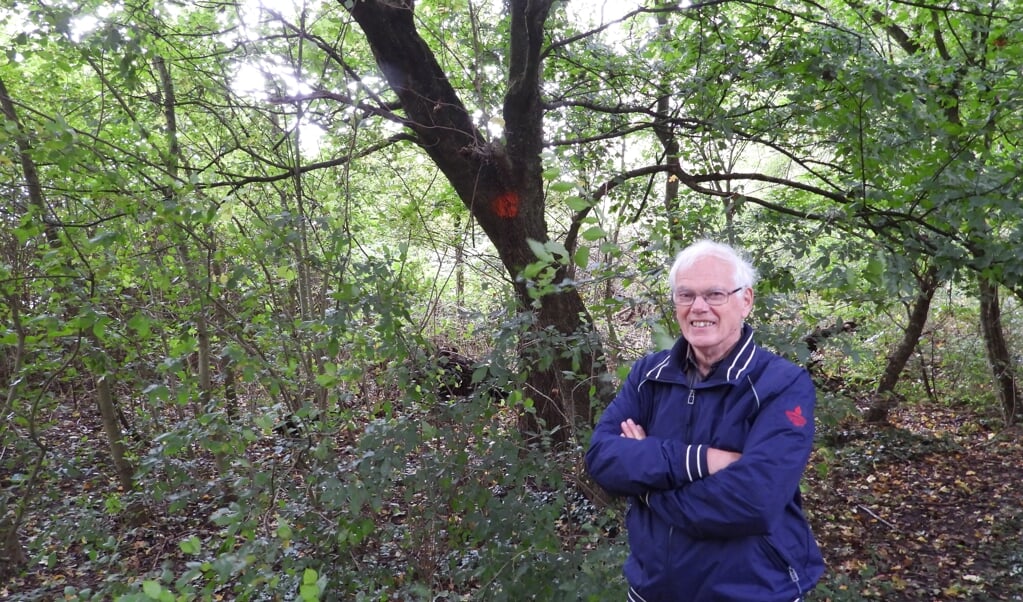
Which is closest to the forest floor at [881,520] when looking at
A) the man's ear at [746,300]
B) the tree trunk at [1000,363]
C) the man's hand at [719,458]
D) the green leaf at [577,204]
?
the tree trunk at [1000,363]

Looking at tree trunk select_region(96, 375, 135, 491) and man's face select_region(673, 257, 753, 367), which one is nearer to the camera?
man's face select_region(673, 257, 753, 367)

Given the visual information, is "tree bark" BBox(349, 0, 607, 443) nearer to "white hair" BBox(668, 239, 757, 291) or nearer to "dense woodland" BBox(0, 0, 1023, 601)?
"dense woodland" BBox(0, 0, 1023, 601)

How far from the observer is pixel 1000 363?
7805 mm

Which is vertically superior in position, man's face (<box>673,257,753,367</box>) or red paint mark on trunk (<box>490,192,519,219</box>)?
red paint mark on trunk (<box>490,192,519,219</box>)

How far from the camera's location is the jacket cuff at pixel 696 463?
190 cm

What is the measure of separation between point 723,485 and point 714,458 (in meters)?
0.11

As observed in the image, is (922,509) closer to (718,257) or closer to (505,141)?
(505,141)

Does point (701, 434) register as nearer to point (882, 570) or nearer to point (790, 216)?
point (790, 216)

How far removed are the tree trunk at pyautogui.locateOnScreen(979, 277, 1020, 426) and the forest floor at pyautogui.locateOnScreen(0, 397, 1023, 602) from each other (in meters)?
Answer: 0.32

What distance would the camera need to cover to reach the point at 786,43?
451cm

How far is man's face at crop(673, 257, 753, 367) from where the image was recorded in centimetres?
209

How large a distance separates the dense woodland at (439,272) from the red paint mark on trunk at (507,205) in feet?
0.18

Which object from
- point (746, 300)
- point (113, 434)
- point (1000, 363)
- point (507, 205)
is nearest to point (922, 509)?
point (1000, 363)

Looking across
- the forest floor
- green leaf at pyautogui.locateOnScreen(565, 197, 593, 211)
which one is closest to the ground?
the forest floor
